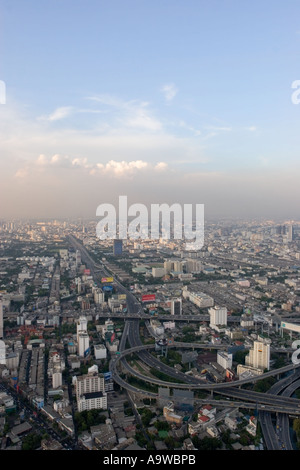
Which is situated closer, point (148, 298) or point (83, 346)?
point (83, 346)

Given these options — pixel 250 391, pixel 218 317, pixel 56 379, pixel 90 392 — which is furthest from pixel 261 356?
pixel 56 379

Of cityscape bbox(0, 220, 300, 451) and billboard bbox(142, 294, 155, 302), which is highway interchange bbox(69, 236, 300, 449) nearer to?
cityscape bbox(0, 220, 300, 451)

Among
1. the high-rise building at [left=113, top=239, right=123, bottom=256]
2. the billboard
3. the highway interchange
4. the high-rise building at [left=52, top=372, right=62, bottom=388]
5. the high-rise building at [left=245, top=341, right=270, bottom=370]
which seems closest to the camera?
the highway interchange

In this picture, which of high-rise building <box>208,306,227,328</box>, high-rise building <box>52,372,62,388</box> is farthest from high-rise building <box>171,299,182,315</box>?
high-rise building <box>52,372,62,388</box>

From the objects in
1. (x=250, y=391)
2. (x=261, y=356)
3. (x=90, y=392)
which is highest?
(x=261, y=356)

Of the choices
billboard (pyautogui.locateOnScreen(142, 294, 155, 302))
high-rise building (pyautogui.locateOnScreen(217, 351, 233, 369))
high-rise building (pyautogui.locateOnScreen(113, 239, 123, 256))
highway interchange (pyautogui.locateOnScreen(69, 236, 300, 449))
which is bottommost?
highway interchange (pyautogui.locateOnScreen(69, 236, 300, 449))

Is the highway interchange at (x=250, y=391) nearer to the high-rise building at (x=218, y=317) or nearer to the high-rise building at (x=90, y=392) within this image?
the high-rise building at (x=90, y=392)

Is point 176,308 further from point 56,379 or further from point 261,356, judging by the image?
point 56,379

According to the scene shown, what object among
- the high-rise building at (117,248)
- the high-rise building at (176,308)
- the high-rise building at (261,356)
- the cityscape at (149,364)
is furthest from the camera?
the high-rise building at (117,248)

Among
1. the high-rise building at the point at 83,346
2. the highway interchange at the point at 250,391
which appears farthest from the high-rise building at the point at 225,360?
the high-rise building at the point at 83,346

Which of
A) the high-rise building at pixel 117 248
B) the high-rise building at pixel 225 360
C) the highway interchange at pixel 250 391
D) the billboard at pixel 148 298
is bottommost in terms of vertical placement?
the highway interchange at pixel 250 391
